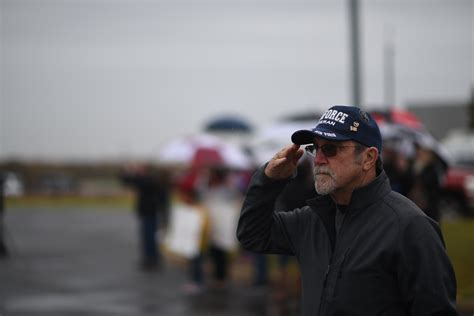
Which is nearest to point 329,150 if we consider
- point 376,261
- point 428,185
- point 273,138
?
point 376,261

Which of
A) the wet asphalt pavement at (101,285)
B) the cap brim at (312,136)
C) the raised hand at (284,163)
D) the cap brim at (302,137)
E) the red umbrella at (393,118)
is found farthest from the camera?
the red umbrella at (393,118)

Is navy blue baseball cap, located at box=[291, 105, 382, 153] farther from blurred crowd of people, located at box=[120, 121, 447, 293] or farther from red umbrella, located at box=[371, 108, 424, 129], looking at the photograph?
red umbrella, located at box=[371, 108, 424, 129]

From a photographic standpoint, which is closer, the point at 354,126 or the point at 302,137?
the point at 354,126

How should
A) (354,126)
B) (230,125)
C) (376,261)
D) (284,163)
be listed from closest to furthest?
(376,261) → (354,126) → (284,163) → (230,125)

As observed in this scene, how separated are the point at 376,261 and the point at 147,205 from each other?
11193 millimetres

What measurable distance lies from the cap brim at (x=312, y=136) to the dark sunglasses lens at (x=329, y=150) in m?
0.07

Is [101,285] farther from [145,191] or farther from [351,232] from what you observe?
[351,232]

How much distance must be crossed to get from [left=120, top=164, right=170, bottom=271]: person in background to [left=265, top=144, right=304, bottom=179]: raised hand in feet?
34.2

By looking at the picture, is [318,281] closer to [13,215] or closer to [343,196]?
[343,196]

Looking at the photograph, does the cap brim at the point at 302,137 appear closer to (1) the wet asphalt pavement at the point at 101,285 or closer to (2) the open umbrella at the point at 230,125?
(1) the wet asphalt pavement at the point at 101,285

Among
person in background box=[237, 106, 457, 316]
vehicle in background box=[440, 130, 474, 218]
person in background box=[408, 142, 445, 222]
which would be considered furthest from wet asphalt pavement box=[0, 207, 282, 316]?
vehicle in background box=[440, 130, 474, 218]

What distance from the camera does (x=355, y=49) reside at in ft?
32.5

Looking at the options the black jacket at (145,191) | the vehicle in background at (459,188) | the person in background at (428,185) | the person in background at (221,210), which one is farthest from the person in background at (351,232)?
the vehicle in background at (459,188)

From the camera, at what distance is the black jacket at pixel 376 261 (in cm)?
304
